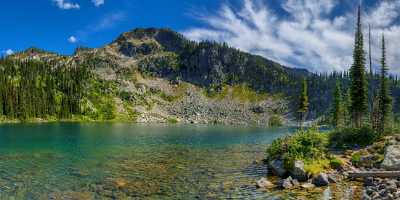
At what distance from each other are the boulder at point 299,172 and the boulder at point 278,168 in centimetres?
169

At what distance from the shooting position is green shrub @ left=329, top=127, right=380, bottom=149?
60.5 metres

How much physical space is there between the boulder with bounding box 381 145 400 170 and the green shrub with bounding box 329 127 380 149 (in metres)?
19.9

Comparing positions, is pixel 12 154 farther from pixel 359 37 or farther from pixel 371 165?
pixel 359 37

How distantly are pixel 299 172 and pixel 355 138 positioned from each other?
3084 cm

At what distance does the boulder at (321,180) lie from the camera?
34.8 meters

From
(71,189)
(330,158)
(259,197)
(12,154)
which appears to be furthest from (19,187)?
(330,158)

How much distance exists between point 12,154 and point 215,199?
42.0 metres

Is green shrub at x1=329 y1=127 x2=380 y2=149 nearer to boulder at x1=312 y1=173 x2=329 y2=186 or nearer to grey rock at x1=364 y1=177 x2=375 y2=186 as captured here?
grey rock at x1=364 y1=177 x2=375 y2=186

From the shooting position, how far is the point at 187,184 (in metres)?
36.3

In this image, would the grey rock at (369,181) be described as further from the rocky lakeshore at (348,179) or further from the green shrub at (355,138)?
the green shrub at (355,138)

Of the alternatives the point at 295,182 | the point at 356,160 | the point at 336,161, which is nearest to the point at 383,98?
the point at 356,160

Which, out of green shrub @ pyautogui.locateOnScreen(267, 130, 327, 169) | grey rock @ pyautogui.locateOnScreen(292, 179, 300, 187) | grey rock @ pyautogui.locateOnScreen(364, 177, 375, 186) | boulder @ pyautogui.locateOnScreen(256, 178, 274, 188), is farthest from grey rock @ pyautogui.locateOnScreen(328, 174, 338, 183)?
boulder @ pyautogui.locateOnScreen(256, 178, 274, 188)

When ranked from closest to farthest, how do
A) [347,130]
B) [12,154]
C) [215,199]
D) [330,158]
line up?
[215,199] → [330,158] → [12,154] → [347,130]

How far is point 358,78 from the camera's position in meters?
75.7
